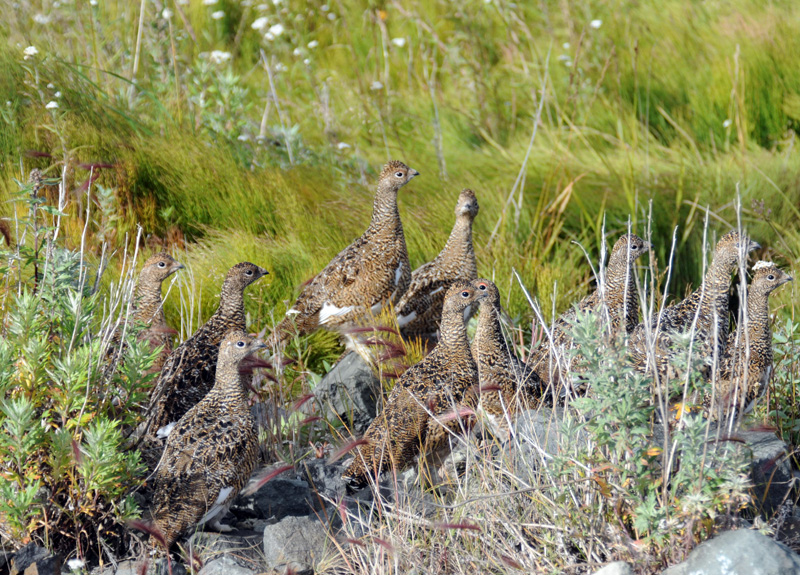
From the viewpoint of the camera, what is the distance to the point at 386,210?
18.3 ft

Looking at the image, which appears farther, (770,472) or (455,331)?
(455,331)

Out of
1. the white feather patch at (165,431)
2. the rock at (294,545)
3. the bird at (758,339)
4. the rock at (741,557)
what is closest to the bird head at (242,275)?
the white feather patch at (165,431)

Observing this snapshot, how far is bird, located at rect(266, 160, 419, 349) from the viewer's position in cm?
539

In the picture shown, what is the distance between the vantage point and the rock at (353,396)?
15.5 ft

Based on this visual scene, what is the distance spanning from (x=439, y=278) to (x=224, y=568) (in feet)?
8.59

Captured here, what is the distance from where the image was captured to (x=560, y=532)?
3004mm

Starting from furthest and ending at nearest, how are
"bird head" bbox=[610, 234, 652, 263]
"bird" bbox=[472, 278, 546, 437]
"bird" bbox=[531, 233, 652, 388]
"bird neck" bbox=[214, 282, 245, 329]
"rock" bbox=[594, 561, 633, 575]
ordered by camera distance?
1. "bird head" bbox=[610, 234, 652, 263]
2. "bird neck" bbox=[214, 282, 245, 329]
3. "bird" bbox=[531, 233, 652, 388]
4. "bird" bbox=[472, 278, 546, 437]
5. "rock" bbox=[594, 561, 633, 575]

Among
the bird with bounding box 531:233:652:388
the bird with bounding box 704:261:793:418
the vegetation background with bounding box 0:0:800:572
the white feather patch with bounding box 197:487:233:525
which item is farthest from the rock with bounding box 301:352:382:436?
the bird with bounding box 704:261:793:418

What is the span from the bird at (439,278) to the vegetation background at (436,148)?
0.45 metres

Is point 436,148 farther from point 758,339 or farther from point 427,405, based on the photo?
point 427,405

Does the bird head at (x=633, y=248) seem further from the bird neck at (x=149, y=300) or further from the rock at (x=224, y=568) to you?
the rock at (x=224, y=568)

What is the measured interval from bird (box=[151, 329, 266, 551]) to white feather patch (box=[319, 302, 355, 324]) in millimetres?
1586

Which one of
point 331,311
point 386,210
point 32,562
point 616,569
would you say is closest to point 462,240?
point 386,210

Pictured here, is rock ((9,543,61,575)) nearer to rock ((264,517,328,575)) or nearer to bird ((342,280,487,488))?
rock ((264,517,328,575))
